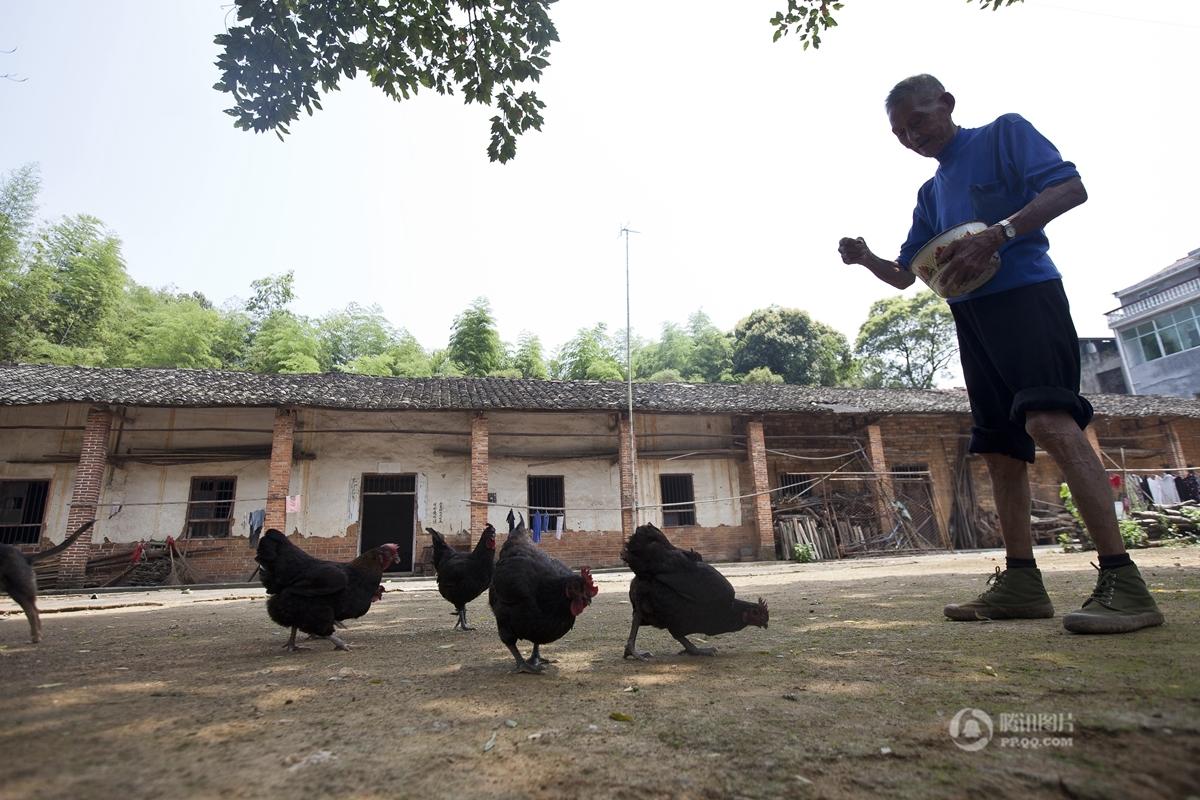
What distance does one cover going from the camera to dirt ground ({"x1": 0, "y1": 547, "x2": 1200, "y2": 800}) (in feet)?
3.87

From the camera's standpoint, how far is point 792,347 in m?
32.2

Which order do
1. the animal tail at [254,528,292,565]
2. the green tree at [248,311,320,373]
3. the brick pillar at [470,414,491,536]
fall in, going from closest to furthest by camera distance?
the animal tail at [254,528,292,565] < the brick pillar at [470,414,491,536] < the green tree at [248,311,320,373]

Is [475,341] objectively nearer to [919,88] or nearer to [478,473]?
[478,473]

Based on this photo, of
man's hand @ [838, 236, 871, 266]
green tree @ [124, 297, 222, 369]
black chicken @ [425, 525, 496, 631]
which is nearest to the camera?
man's hand @ [838, 236, 871, 266]

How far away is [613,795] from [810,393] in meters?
19.1

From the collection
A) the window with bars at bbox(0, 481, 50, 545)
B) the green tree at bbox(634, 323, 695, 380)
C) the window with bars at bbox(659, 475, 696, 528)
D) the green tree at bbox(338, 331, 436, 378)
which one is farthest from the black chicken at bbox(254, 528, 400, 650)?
the green tree at bbox(634, 323, 695, 380)

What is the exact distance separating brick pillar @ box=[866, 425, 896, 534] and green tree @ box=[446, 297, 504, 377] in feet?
53.4

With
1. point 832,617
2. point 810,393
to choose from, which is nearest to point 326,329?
point 810,393

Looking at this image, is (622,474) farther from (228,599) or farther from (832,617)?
(832,617)

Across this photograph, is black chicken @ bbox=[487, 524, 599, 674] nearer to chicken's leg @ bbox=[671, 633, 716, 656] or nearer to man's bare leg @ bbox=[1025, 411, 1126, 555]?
chicken's leg @ bbox=[671, 633, 716, 656]

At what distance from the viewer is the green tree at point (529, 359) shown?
28.1 m

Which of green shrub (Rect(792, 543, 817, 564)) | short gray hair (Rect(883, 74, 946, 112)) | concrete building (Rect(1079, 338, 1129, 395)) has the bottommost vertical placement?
green shrub (Rect(792, 543, 817, 564))

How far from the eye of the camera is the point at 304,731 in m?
1.66

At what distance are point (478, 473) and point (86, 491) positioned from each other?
8384 millimetres
